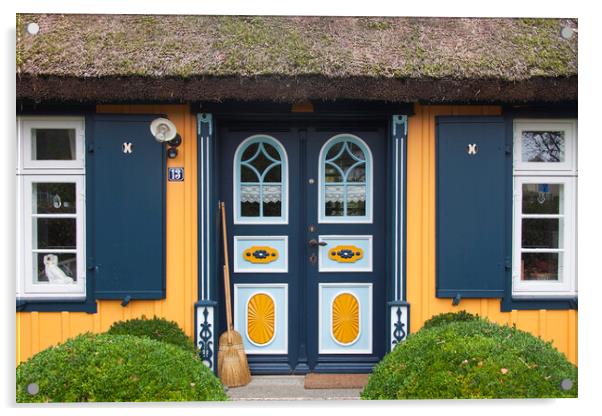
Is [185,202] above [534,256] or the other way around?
above

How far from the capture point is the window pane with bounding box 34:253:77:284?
4414mm

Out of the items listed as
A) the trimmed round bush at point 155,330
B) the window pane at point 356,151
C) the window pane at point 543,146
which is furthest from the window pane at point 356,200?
the trimmed round bush at point 155,330

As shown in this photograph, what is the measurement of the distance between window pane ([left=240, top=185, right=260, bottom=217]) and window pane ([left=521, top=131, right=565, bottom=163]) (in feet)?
7.22

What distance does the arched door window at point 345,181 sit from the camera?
4.77 m

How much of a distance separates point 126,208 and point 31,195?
0.73 meters

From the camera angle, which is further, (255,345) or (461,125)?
(255,345)

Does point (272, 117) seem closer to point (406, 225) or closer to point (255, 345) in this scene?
point (406, 225)

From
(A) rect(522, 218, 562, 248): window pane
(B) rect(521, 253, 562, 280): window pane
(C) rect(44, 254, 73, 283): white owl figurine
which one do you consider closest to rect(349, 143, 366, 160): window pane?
(A) rect(522, 218, 562, 248): window pane

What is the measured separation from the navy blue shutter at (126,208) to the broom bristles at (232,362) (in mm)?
676

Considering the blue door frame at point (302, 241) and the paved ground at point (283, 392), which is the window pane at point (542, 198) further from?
the paved ground at point (283, 392)

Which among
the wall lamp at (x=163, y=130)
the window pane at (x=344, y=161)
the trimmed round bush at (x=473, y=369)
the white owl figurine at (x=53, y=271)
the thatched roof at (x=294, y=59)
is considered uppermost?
the thatched roof at (x=294, y=59)

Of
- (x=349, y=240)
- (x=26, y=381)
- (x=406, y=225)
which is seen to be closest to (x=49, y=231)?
(x=26, y=381)

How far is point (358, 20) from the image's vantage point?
426 centimetres

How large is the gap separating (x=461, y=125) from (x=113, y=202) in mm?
2775
